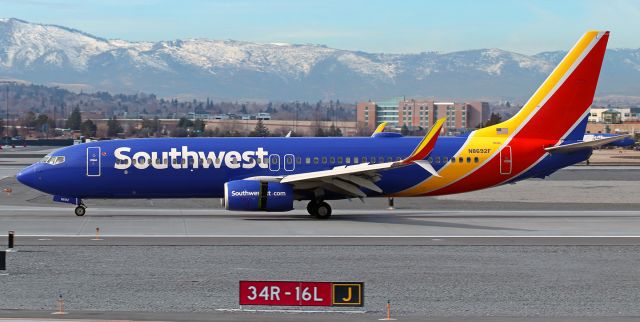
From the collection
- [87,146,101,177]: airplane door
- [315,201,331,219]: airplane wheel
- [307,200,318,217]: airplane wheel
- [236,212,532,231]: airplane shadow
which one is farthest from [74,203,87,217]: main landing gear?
[315,201,331,219]: airplane wheel

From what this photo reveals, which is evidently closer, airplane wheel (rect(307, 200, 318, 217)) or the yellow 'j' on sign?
the yellow 'j' on sign

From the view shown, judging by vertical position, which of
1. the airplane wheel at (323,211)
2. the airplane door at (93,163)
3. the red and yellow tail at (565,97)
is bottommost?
the airplane wheel at (323,211)

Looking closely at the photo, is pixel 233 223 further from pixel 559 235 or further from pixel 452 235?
pixel 559 235

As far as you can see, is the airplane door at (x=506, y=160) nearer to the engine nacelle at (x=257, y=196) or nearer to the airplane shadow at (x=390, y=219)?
the airplane shadow at (x=390, y=219)

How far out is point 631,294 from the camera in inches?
1034

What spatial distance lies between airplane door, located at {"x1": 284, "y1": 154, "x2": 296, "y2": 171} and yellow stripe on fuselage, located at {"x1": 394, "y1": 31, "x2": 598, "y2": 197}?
481cm

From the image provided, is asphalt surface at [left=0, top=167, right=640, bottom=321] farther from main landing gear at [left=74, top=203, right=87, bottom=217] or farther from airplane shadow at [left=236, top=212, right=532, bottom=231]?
main landing gear at [left=74, top=203, right=87, bottom=217]

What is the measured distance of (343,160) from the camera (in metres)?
46.4

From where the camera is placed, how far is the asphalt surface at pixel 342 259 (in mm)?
24125

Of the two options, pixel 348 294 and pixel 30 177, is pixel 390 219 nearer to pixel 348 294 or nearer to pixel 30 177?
pixel 30 177

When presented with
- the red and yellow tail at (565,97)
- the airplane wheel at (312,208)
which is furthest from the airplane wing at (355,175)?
the red and yellow tail at (565,97)

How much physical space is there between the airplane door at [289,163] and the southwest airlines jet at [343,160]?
0.04 metres

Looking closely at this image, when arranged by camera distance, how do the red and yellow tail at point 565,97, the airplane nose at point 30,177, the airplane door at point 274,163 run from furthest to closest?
1. the red and yellow tail at point 565,97
2. the airplane door at point 274,163
3. the airplane nose at point 30,177

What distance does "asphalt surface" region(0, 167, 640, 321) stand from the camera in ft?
79.2
